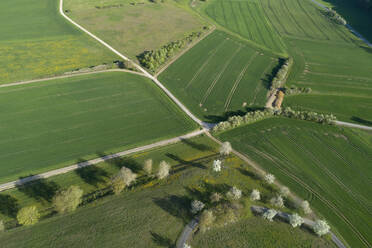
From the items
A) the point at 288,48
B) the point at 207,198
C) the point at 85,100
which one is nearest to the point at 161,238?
the point at 207,198

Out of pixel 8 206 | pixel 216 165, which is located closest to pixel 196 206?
pixel 216 165

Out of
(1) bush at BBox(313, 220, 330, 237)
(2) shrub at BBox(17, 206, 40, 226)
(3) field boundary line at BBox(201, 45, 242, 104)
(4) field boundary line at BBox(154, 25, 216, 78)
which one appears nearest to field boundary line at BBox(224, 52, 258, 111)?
(3) field boundary line at BBox(201, 45, 242, 104)

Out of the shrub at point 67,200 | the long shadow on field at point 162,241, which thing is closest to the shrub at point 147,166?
the long shadow on field at point 162,241

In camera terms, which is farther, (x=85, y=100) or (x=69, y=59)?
(x=69, y=59)

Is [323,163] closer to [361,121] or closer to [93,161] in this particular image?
[361,121]

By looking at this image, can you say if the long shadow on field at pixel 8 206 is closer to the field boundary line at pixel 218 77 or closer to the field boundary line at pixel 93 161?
the field boundary line at pixel 93 161

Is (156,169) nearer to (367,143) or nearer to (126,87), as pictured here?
(126,87)
